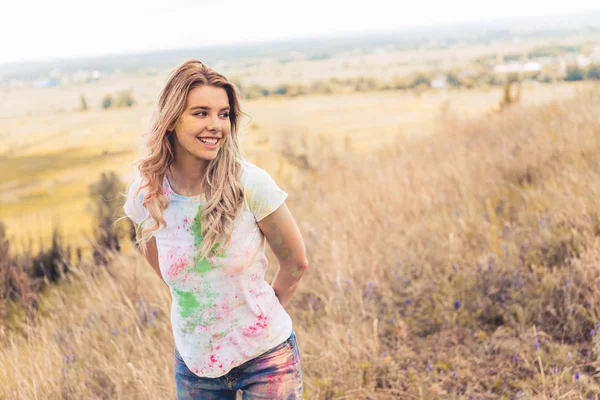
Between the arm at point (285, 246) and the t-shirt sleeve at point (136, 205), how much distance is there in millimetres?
460

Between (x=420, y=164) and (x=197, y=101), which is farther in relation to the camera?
(x=420, y=164)

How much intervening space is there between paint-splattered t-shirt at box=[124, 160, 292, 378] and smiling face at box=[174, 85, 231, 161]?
143 mm

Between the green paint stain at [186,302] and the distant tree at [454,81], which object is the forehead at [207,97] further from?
the distant tree at [454,81]

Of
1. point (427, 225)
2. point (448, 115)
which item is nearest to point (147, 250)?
point (427, 225)

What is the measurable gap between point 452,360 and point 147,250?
76.5 inches

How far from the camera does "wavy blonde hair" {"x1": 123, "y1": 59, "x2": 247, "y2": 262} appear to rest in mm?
1648

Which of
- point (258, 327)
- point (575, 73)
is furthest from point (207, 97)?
point (575, 73)

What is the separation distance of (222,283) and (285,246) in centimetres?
25

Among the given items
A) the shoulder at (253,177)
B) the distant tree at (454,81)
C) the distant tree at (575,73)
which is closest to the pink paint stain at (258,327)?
the shoulder at (253,177)

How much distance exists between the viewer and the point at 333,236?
15.1 feet

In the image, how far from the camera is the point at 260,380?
1.75 metres

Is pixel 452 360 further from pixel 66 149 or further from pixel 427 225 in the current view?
pixel 66 149

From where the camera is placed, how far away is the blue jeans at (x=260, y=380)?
5.73 feet

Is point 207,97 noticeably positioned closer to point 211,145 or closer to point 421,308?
point 211,145
